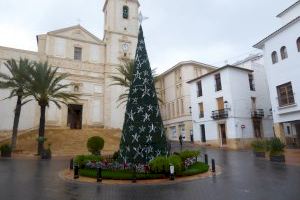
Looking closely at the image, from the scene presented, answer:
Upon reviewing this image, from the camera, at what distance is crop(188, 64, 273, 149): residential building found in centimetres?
2748

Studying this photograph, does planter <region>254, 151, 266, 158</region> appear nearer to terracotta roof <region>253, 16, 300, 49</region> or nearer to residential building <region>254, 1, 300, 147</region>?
residential building <region>254, 1, 300, 147</region>

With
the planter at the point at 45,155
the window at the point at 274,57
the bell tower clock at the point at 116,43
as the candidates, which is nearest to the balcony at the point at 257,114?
the window at the point at 274,57

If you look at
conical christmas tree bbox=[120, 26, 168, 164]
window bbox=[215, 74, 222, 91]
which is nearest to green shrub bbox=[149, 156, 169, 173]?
conical christmas tree bbox=[120, 26, 168, 164]

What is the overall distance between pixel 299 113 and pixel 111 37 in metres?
28.5

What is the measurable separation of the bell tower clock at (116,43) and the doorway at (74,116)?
3.91 meters

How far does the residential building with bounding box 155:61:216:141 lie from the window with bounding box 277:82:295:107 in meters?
14.9

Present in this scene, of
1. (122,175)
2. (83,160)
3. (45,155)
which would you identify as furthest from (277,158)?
(45,155)

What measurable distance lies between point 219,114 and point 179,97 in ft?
34.6

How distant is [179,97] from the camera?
3831 centimetres

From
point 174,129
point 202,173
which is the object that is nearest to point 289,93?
point 202,173

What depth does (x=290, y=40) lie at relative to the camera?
813 inches

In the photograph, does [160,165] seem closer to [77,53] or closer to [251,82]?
[251,82]

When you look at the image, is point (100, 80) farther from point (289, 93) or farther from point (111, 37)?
point (289, 93)

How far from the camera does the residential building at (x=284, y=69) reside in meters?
20.1
